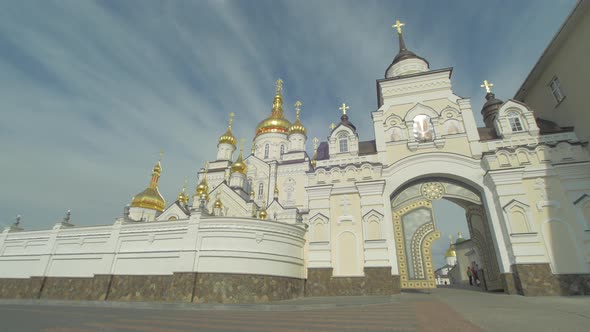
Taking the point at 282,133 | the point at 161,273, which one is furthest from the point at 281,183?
the point at 161,273

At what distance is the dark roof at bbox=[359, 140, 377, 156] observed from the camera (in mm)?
15086

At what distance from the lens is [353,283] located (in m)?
12.3

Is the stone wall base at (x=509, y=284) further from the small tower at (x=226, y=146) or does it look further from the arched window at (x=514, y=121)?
the small tower at (x=226, y=146)

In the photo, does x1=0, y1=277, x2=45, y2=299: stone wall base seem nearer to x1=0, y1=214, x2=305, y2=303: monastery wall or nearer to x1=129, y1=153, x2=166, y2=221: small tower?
x1=0, y1=214, x2=305, y2=303: monastery wall

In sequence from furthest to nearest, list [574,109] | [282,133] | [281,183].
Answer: [282,133] < [281,183] < [574,109]

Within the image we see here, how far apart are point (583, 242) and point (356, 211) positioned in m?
8.75

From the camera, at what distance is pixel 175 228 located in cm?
1255

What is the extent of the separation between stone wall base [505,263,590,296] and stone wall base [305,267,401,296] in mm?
4560

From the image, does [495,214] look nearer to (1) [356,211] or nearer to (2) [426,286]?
(2) [426,286]

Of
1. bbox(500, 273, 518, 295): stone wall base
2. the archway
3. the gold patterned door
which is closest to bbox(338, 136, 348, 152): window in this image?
the archway

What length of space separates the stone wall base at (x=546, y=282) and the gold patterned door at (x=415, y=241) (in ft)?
10.4

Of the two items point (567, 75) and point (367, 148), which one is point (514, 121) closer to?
point (567, 75)

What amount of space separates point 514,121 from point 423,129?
426cm

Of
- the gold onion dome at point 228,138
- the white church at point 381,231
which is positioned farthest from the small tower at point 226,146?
the white church at point 381,231
